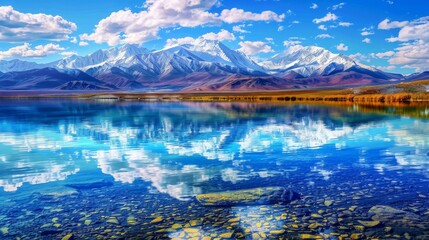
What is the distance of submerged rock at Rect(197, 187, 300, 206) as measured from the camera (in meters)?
13.0

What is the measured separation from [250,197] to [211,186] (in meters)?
2.39

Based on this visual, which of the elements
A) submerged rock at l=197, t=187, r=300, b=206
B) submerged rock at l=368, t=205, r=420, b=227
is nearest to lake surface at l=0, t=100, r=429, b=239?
submerged rock at l=368, t=205, r=420, b=227

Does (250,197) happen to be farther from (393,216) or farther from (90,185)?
(90,185)

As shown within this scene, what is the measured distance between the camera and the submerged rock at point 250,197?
1303cm

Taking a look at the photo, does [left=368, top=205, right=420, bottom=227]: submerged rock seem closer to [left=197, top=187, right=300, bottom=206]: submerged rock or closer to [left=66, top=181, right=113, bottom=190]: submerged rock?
[left=197, top=187, right=300, bottom=206]: submerged rock

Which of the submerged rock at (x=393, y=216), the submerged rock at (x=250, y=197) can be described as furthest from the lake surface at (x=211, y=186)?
the submerged rock at (x=250, y=197)

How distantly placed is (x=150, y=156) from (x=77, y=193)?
7.92 meters

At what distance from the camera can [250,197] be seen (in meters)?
13.5

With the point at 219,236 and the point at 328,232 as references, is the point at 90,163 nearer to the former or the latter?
the point at 219,236

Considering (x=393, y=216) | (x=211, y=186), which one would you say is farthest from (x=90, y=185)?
(x=393, y=216)

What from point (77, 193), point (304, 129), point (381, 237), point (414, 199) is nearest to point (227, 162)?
point (77, 193)

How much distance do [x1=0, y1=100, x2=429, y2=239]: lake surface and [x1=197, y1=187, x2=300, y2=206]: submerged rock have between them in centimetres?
31

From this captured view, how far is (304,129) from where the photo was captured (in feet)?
117

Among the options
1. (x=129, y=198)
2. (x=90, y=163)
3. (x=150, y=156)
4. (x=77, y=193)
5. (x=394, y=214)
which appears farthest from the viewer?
(x=150, y=156)
